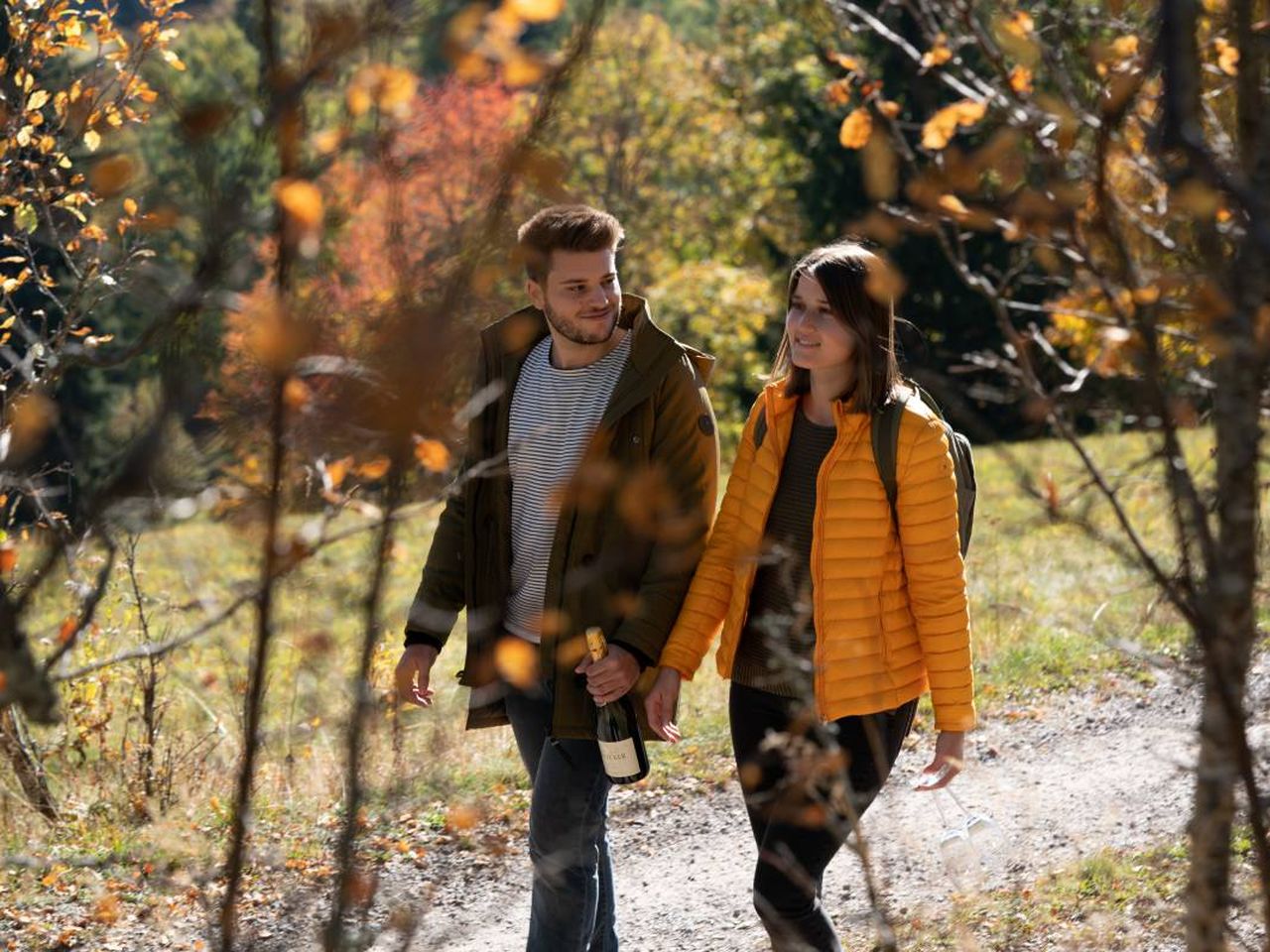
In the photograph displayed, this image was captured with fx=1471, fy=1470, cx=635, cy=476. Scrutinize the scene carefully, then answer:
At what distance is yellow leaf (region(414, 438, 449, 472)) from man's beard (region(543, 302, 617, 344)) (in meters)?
1.74

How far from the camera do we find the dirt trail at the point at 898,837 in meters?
4.69

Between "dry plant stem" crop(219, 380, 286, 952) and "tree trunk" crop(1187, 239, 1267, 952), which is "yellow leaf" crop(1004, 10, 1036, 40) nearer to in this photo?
"tree trunk" crop(1187, 239, 1267, 952)

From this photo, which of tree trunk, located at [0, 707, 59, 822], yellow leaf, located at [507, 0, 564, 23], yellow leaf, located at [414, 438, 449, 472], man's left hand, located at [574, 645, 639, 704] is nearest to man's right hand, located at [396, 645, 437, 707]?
man's left hand, located at [574, 645, 639, 704]

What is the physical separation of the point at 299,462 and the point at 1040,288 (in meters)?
19.3

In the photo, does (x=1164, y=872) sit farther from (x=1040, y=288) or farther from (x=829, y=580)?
(x=1040, y=288)

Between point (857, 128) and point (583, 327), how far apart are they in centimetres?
134

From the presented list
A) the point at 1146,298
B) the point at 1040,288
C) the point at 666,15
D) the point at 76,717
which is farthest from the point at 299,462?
the point at 666,15

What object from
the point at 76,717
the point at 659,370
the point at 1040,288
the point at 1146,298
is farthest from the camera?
the point at 1040,288

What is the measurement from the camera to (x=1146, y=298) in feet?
5.65

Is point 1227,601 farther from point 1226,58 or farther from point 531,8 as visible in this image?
point 1226,58

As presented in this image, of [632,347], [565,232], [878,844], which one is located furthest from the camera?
[878,844]

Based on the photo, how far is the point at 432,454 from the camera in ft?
5.10

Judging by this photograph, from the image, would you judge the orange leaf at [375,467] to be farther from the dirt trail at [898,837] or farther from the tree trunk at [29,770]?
the tree trunk at [29,770]

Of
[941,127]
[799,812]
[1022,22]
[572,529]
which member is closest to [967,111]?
[941,127]
